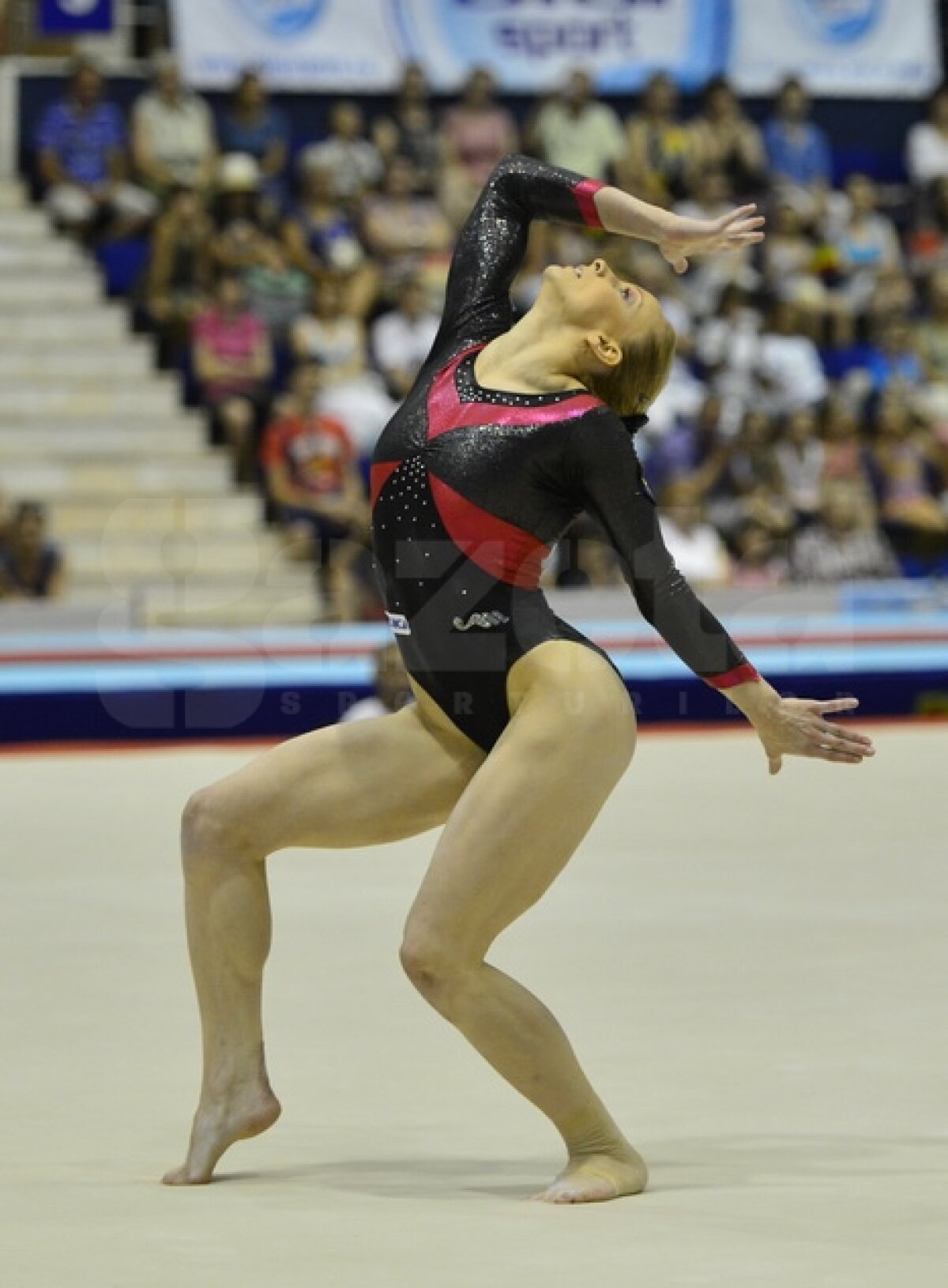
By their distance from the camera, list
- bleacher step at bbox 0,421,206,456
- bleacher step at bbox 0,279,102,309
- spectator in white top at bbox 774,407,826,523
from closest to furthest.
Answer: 1. bleacher step at bbox 0,421,206,456
2. spectator in white top at bbox 774,407,826,523
3. bleacher step at bbox 0,279,102,309

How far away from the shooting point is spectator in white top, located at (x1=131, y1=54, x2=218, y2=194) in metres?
12.1

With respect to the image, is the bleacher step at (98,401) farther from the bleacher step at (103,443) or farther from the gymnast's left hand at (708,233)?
the gymnast's left hand at (708,233)

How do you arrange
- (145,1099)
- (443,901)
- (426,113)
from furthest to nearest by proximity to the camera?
(426,113)
(145,1099)
(443,901)

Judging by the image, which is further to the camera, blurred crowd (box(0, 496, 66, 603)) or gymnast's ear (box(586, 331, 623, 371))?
blurred crowd (box(0, 496, 66, 603))

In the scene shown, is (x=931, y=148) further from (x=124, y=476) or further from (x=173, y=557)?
(x=173, y=557)

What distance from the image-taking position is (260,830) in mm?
3771

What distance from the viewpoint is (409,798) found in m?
3.79

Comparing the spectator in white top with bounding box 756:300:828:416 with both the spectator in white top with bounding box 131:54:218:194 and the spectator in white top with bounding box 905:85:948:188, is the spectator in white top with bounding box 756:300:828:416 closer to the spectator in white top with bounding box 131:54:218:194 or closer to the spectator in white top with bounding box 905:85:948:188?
the spectator in white top with bounding box 905:85:948:188

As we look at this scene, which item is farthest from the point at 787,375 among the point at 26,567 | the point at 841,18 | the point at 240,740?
the point at 240,740

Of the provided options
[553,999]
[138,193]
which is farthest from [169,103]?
[553,999]

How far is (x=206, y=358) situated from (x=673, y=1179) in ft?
27.5

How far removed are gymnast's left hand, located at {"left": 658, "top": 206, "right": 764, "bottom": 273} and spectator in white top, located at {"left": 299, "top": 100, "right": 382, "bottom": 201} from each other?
881cm

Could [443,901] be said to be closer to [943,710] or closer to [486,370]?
[486,370]

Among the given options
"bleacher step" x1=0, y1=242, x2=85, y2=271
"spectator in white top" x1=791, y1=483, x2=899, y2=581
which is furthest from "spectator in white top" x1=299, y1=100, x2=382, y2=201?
"spectator in white top" x1=791, y1=483, x2=899, y2=581
